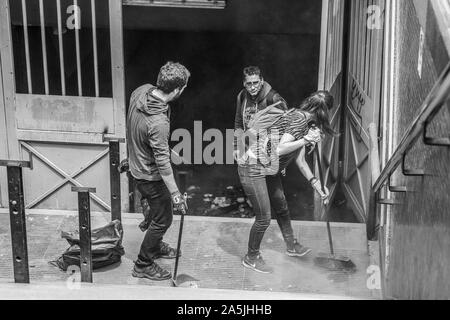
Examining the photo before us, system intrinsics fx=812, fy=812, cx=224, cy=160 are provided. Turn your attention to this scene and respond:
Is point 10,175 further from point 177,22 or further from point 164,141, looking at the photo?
point 177,22

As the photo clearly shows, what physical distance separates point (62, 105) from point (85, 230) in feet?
7.94

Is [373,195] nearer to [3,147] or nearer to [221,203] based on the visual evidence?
[221,203]

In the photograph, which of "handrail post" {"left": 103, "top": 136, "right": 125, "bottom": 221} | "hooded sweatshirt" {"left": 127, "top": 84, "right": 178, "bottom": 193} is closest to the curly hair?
"hooded sweatshirt" {"left": 127, "top": 84, "right": 178, "bottom": 193}

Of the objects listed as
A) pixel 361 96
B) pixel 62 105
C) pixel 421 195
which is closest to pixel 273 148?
pixel 361 96

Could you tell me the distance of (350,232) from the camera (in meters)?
7.89

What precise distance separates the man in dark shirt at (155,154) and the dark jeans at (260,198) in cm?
65

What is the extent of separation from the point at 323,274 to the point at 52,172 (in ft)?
10.7

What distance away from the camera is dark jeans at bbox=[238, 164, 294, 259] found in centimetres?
685

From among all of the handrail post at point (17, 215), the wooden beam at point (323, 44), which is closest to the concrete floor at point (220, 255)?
the handrail post at point (17, 215)

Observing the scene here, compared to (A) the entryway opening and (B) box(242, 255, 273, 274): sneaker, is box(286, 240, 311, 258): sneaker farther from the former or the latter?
(A) the entryway opening

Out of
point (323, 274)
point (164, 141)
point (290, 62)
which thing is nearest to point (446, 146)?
point (164, 141)

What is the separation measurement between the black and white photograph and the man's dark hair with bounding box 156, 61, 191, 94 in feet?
0.04

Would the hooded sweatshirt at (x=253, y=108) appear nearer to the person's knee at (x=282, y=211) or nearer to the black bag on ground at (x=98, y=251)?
the person's knee at (x=282, y=211)

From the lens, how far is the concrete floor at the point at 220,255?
6848 millimetres
